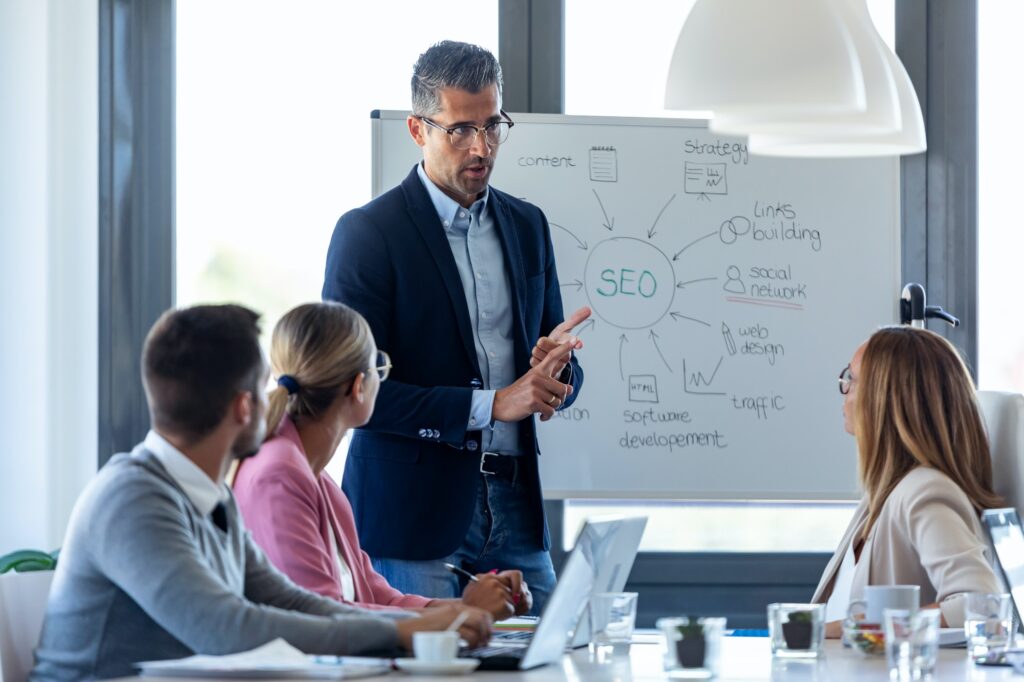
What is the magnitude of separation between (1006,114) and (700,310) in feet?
3.90

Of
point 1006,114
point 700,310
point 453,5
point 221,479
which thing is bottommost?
point 221,479

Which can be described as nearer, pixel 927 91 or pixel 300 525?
pixel 300 525

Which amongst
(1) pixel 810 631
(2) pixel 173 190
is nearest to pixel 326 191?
(2) pixel 173 190

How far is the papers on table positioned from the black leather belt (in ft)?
3.58

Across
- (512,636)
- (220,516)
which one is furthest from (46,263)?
(512,636)

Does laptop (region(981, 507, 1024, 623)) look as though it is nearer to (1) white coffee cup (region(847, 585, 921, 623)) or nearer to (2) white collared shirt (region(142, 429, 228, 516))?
(1) white coffee cup (region(847, 585, 921, 623))

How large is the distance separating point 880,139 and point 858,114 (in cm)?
15

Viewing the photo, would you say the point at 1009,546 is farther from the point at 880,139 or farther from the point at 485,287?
the point at 485,287

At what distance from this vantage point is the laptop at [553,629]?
1.71m

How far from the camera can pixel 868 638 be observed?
1.89 metres

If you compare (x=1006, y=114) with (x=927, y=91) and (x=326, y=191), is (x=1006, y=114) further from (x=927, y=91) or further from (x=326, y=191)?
(x=326, y=191)

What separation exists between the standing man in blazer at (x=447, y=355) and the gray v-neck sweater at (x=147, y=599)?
895 millimetres

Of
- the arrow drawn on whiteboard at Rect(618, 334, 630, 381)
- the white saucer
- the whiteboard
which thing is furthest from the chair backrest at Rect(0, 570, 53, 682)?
the arrow drawn on whiteboard at Rect(618, 334, 630, 381)

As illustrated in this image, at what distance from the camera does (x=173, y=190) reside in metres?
3.98
